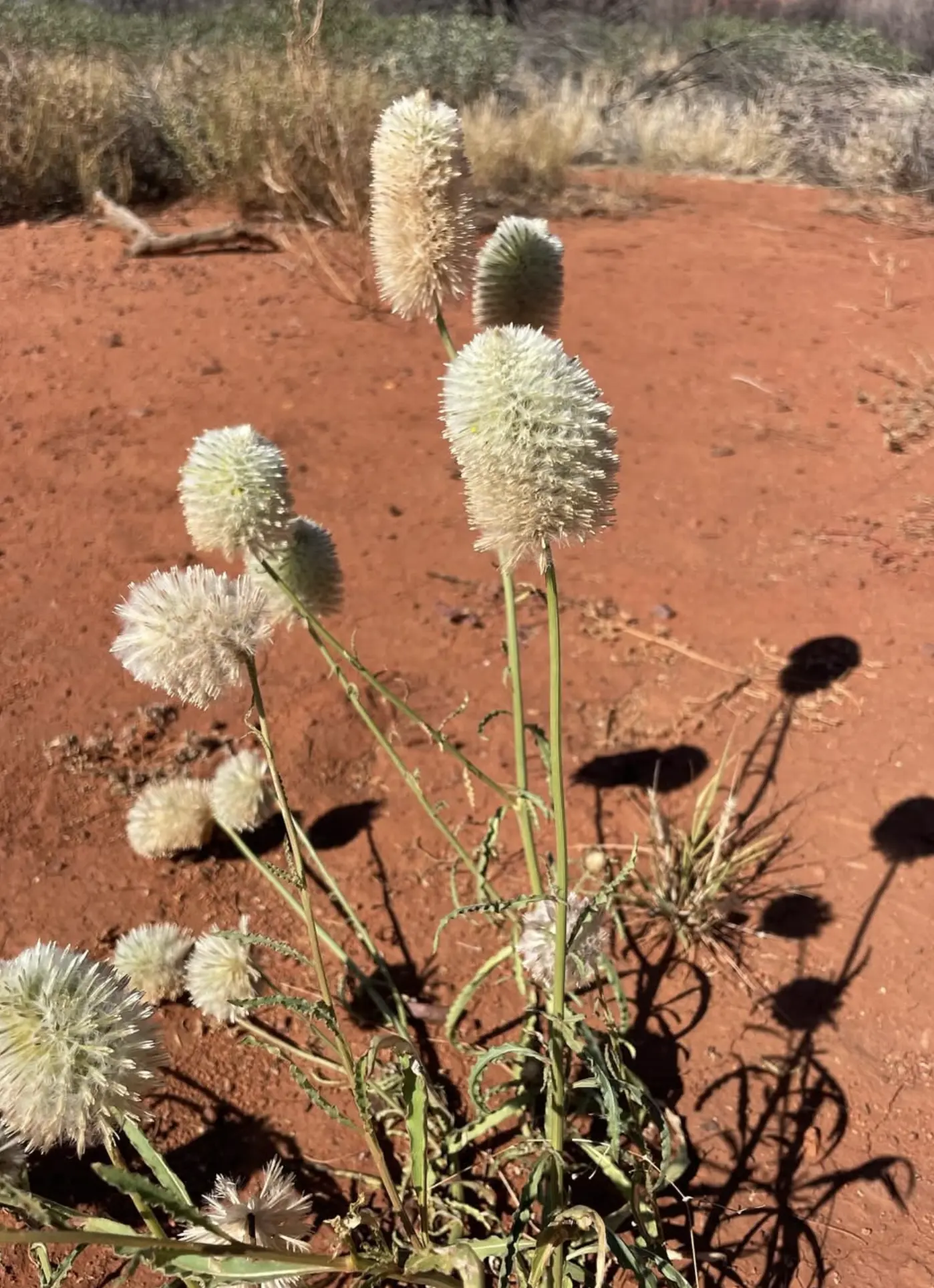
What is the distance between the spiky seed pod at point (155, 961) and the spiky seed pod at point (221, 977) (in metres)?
0.10

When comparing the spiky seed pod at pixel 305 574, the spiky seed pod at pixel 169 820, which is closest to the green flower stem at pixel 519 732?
the spiky seed pod at pixel 305 574

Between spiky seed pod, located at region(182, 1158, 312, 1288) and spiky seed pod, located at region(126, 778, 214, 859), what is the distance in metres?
1.18

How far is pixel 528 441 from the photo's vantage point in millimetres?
1158

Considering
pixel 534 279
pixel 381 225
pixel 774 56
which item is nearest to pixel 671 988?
pixel 534 279

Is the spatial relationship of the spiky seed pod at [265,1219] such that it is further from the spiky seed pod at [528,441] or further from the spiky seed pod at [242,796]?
the spiky seed pod at [242,796]

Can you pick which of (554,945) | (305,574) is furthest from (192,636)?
(554,945)

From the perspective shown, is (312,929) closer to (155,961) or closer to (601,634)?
(155,961)

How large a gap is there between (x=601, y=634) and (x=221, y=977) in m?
1.82

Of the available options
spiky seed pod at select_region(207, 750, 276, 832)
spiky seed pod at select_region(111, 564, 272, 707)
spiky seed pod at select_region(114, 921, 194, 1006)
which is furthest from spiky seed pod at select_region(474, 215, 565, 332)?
spiky seed pod at select_region(114, 921, 194, 1006)

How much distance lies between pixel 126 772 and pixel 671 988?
161 cm

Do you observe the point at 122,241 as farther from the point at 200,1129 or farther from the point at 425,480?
→ the point at 200,1129

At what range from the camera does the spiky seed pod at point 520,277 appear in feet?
5.45

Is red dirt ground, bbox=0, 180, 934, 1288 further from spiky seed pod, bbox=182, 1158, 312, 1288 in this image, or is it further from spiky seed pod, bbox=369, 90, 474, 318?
spiky seed pod, bbox=369, 90, 474, 318

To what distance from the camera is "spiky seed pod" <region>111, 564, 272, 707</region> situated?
1445 mm
